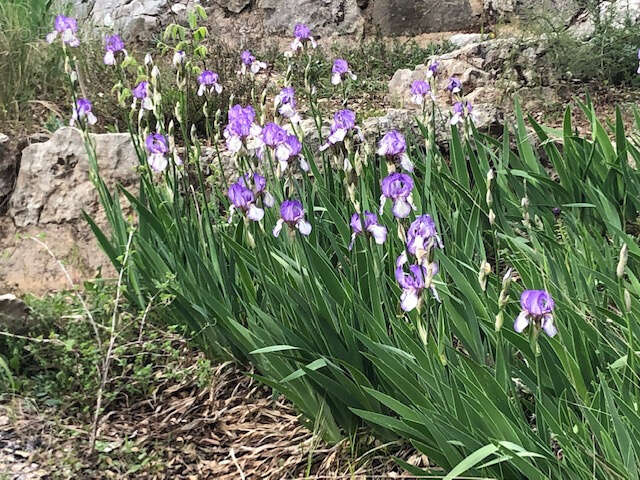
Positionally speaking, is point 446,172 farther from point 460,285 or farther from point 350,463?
point 350,463

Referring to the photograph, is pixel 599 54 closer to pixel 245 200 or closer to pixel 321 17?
pixel 321 17

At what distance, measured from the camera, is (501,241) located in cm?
253

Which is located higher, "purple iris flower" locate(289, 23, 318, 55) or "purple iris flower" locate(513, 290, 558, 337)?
"purple iris flower" locate(289, 23, 318, 55)

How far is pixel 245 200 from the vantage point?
1.94m

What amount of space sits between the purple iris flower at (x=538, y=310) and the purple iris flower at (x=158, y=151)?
4.30 ft

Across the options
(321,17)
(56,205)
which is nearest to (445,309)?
(56,205)

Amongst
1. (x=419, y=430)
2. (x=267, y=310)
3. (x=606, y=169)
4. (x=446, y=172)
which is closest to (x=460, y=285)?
(x=419, y=430)

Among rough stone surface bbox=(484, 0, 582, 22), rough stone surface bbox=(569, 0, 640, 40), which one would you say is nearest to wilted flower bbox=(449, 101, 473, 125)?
rough stone surface bbox=(569, 0, 640, 40)

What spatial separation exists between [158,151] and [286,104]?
0.46 m

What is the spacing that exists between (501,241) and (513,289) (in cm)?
60

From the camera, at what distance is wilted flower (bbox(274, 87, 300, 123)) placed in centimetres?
241

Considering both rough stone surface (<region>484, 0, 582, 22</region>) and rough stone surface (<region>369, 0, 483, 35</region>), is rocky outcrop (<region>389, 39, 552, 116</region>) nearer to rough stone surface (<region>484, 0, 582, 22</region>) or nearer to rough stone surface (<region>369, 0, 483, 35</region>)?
rough stone surface (<region>484, 0, 582, 22</region>)

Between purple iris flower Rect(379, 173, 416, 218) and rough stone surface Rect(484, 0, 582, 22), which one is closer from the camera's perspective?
purple iris flower Rect(379, 173, 416, 218)

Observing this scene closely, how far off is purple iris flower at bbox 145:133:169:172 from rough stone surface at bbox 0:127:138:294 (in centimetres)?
92
